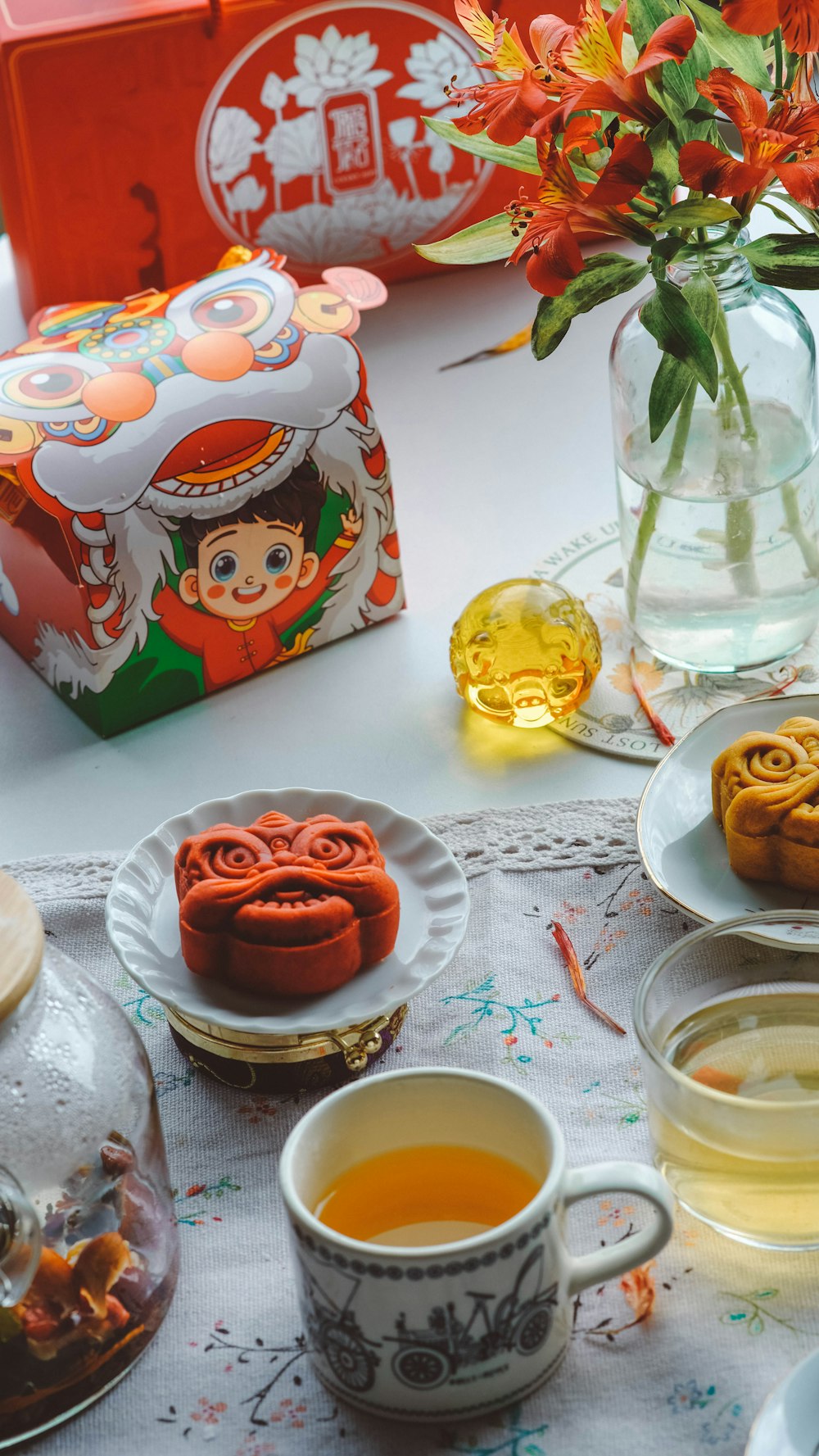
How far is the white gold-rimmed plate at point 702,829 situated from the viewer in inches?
26.8

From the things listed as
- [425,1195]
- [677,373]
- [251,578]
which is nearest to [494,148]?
[677,373]

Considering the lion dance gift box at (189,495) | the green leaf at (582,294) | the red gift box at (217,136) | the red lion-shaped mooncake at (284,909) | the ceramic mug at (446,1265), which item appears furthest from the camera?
the red gift box at (217,136)

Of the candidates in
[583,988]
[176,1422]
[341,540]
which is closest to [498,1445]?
[176,1422]

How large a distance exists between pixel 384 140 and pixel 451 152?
2.3 inches

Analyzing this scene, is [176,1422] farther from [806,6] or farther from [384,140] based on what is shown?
[384,140]

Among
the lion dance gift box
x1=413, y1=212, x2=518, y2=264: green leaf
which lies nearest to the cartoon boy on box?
the lion dance gift box

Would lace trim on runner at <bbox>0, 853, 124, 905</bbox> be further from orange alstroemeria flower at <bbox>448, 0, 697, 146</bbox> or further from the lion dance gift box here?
orange alstroemeria flower at <bbox>448, 0, 697, 146</bbox>

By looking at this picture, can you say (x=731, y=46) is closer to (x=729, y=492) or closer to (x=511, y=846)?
(x=729, y=492)

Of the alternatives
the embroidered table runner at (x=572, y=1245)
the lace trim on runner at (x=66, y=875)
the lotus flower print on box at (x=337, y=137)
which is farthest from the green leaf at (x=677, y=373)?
the lotus flower print on box at (x=337, y=137)

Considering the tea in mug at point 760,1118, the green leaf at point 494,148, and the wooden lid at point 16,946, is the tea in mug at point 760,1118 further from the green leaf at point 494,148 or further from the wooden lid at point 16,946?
the green leaf at point 494,148

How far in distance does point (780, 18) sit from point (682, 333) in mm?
135

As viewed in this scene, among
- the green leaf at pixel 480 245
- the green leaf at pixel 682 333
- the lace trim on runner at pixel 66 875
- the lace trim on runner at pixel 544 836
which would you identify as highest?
the green leaf at pixel 480 245

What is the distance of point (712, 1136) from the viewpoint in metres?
0.53

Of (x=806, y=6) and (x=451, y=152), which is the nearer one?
(x=806, y=6)
